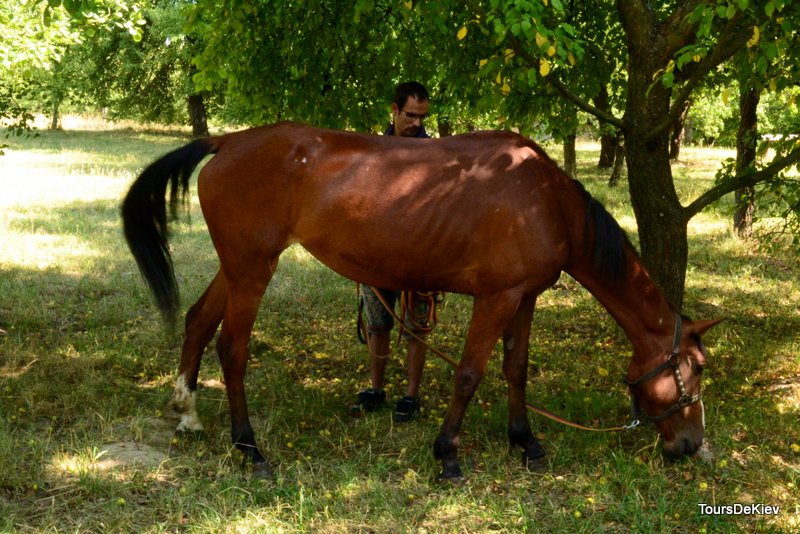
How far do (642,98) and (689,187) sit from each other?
12323mm

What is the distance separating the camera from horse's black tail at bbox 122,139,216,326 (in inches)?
202

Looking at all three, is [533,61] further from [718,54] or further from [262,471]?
[262,471]

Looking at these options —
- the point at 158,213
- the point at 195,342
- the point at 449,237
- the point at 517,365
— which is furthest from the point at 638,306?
the point at 158,213

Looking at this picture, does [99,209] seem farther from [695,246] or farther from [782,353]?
[782,353]

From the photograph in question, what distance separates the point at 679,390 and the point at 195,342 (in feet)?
10.4

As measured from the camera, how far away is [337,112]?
7.19 meters

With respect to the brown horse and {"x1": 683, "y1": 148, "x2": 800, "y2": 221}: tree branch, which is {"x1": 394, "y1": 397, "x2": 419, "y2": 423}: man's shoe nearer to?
the brown horse

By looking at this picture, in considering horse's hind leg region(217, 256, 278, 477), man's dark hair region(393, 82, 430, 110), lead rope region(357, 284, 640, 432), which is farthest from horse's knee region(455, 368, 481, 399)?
man's dark hair region(393, 82, 430, 110)

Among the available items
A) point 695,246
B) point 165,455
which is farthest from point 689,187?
point 165,455

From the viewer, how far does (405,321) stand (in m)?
5.76

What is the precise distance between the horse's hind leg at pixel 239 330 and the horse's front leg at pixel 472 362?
47.8 inches

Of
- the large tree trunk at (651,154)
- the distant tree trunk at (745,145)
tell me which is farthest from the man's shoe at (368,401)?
the distant tree trunk at (745,145)

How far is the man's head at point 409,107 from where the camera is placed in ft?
18.0

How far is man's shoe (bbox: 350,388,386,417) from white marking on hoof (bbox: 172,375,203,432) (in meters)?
1.11
